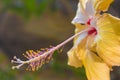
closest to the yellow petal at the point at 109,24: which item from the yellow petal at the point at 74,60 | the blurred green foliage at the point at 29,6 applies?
the yellow petal at the point at 74,60

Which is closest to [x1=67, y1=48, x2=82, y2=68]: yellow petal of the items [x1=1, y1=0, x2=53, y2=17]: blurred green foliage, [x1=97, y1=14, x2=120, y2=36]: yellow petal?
[x1=97, y1=14, x2=120, y2=36]: yellow petal

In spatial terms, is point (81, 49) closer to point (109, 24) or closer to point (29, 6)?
point (109, 24)

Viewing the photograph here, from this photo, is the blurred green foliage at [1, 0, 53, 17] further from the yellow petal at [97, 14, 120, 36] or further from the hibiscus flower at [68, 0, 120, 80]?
the yellow petal at [97, 14, 120, 36]

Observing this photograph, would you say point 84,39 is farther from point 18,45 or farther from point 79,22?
point 18,45

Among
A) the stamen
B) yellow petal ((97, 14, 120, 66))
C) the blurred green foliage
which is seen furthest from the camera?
the blurred green foliage

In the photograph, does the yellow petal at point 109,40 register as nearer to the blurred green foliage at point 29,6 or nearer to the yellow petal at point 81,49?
the yellow petal at point 81,49

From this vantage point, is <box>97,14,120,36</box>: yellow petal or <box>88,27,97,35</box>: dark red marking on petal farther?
<box>88,27,97,35</box>: dark red marking on petal
